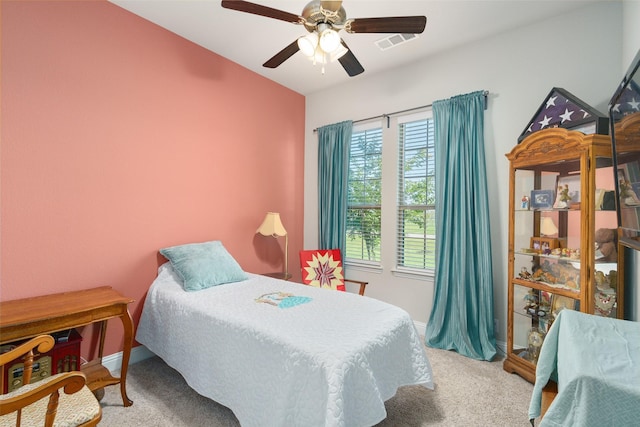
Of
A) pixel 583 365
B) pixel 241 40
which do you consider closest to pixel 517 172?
pixel 583 365

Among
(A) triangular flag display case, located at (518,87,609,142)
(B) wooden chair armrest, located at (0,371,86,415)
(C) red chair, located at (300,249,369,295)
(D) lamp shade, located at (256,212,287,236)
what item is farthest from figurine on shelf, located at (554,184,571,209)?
(B) wooden chair armrest, located at (0,371,86,415)

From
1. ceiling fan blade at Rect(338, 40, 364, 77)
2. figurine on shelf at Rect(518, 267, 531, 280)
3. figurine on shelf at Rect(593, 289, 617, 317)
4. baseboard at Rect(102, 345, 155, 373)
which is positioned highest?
ceiling fan blade at Rect(338, 40, 364, 77)

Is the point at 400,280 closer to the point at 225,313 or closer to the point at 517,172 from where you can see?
the point at 517,172

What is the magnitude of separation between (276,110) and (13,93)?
2432mm

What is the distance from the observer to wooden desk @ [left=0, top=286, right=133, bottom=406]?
65.5 inches

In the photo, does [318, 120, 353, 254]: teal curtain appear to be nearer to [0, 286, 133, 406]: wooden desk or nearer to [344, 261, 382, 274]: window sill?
[344, 261, 382, 274]: window sill

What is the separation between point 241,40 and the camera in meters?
2.94

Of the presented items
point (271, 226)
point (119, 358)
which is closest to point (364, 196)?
point (271, 226)

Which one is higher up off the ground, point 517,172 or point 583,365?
point 517,172

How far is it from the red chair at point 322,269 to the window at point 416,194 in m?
0.71

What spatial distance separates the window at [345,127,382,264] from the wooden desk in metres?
2.54

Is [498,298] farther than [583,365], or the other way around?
[498,298]

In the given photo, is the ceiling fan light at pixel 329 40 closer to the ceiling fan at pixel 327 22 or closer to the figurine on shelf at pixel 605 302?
the ceiling fan at pixel 327 22

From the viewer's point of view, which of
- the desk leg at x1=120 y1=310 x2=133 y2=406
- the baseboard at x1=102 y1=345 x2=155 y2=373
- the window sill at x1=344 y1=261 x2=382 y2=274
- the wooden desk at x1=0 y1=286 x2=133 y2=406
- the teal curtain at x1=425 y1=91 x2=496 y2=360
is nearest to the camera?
the wooden desk at x1=0 y1=286 x2=133 y2=406
